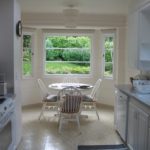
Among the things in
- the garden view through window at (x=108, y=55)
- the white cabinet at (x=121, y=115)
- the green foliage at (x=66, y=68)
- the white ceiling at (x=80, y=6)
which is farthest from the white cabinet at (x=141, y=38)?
the green foliage at (x=66, y=68)

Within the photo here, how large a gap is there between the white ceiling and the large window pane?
106 cm

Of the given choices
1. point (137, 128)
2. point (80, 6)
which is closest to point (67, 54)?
point (80, 6)

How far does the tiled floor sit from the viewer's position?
4098 millimetres

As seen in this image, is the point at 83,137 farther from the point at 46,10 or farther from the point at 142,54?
the point at 46,10

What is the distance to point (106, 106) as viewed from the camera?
709cm

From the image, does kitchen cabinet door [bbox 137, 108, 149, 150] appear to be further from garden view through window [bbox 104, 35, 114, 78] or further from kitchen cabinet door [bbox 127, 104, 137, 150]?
garden view through window [bbox 104, 35, 114, 78]

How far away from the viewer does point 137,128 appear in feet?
11.0

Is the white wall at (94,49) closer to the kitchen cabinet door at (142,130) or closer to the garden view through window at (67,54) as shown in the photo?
the garden view through window at (67,54)

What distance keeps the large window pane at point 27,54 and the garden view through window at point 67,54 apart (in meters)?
0.54

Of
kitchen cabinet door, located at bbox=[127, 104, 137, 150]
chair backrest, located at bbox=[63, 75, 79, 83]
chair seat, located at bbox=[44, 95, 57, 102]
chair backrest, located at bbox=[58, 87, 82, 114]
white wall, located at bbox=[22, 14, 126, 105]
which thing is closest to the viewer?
kitchen cabinet door, located at bbox=[127, 104, 137, 150]

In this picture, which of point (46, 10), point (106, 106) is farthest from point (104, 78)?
point (46, 10)

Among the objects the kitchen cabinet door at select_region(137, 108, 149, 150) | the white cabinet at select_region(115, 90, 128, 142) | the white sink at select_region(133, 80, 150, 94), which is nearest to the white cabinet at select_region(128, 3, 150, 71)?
the white sink at select_region(133, 80, 150, 94)

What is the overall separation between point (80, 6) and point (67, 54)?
7.71ft

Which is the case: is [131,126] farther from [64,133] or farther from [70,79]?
[70,79]
